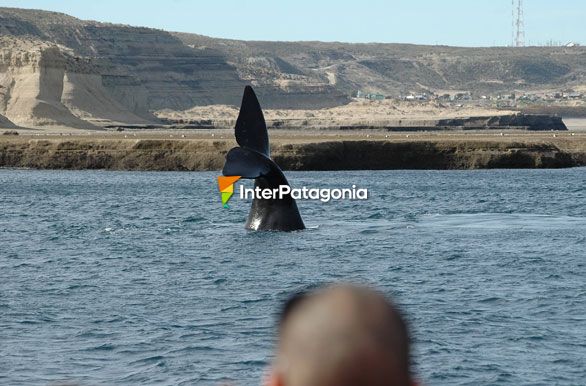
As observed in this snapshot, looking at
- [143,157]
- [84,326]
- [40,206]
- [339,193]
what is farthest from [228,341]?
[143,157]

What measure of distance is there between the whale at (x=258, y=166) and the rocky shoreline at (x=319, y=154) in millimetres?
43382

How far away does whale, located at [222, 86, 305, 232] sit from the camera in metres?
34.0

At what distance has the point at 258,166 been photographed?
34.5 meters

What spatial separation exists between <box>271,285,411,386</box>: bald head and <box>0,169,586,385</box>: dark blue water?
15.1 metres

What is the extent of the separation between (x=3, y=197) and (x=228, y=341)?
43.9 metres

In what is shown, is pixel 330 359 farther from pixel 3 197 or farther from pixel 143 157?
pixel 143 157

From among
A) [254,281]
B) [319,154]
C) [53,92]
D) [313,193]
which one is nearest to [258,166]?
[254,281]

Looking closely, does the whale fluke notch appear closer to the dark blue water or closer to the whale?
the whale

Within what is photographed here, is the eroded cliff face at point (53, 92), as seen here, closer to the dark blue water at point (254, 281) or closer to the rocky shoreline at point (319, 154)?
the rocky shoreline at point (319, 154)

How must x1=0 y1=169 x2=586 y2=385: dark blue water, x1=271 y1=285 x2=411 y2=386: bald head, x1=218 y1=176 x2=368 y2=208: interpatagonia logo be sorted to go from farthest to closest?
x1=218 y1=176 x2=368 y2=208: interpatagonia logo
x1=0 y1=169 x2=586 y2=385: dark blue water
x1=271 y1=285 x2=411 y2=386: bald head

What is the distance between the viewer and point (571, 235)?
40125 mm

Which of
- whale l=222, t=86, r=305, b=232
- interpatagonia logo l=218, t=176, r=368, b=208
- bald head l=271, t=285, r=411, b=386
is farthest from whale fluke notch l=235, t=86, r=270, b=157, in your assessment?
bald head l=271, t=285, r=411, b=386

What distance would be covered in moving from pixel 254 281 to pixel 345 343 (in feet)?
87.7

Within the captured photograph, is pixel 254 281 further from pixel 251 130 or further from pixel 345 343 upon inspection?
pixel 345 343
